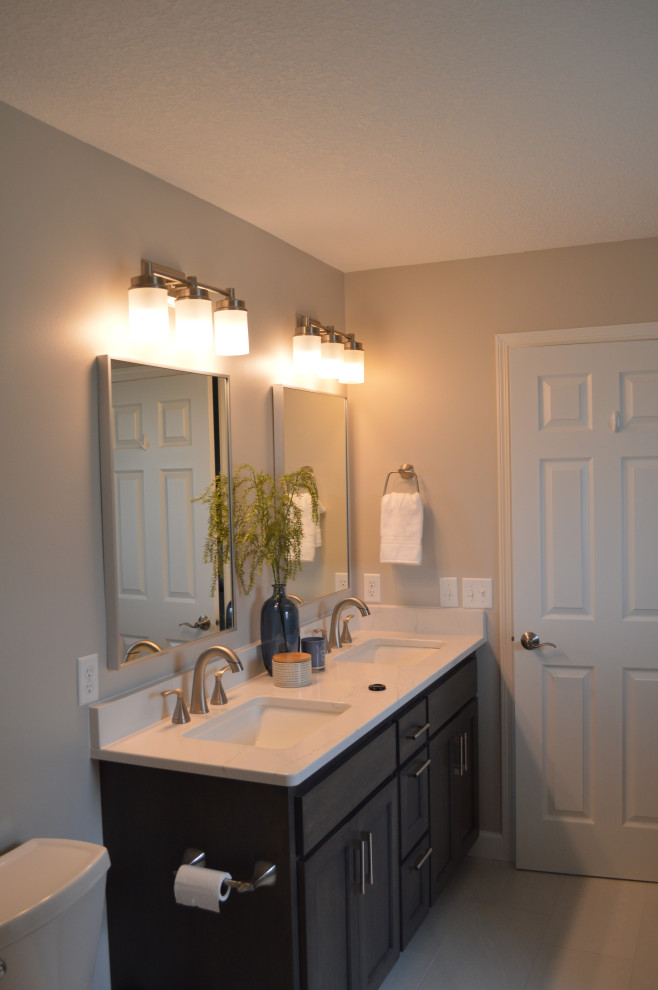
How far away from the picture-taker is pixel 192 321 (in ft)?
7.52

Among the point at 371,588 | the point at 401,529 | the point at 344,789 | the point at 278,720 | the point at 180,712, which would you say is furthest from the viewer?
the point at 371,588

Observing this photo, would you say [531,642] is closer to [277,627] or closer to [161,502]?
[277,627]

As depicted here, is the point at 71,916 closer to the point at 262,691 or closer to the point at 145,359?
the point at 262,691

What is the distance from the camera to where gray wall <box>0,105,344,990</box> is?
1841 mm

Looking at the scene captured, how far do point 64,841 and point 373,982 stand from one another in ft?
3.33

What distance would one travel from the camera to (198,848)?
1.98 metres

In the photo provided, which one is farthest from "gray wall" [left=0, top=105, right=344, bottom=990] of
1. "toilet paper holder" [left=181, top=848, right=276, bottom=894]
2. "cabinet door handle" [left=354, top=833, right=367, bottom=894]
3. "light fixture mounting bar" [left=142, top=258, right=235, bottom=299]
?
"cabinet door handle" [left=354, top=833, right=367, bottom=894]

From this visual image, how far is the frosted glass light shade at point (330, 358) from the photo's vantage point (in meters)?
3.15

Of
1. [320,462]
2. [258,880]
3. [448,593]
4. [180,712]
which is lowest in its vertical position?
[258,880]

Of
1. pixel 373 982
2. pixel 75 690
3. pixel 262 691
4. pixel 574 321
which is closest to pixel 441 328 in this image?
pixel 574 321

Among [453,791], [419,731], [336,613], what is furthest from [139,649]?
[453,791]

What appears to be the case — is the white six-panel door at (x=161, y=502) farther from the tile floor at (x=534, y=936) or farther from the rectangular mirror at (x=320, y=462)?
the tile floor at (x=534, y=936)

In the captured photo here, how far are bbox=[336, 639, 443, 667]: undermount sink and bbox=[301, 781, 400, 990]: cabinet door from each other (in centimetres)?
79

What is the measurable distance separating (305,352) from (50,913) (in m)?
1.99
